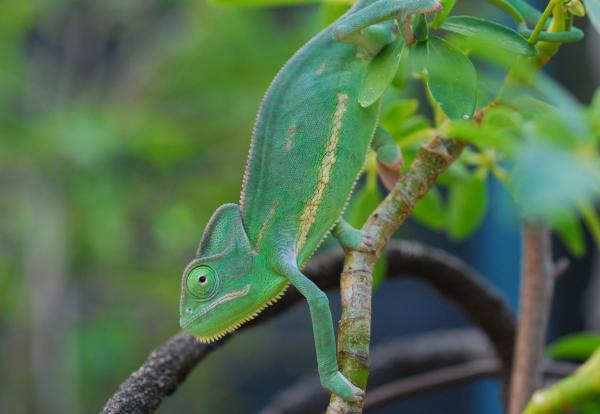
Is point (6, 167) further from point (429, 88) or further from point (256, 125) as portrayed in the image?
point (429, 88)

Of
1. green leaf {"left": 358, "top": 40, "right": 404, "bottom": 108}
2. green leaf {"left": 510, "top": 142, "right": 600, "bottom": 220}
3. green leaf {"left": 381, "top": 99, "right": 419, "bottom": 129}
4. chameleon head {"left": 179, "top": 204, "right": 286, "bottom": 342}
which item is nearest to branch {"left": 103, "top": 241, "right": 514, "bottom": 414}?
chameleon head {"left": 179, "top": 204, "right": 286, "bottom": 342}

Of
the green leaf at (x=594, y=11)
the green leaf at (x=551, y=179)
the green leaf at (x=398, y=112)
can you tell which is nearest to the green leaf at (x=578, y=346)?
the green leaf at (x=398, y=112)

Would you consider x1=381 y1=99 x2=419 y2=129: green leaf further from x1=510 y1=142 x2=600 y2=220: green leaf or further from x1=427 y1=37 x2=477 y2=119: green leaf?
x1=510 y1=142 x2=600 y2=220: green leaf

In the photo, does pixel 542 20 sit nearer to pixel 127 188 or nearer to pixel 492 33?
pixel 492 33

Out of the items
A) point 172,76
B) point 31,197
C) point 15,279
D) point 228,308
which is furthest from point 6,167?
point 228,308

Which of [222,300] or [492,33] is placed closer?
[492,33]

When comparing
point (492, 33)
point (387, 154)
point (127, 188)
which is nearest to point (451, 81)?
point (492, 33)
